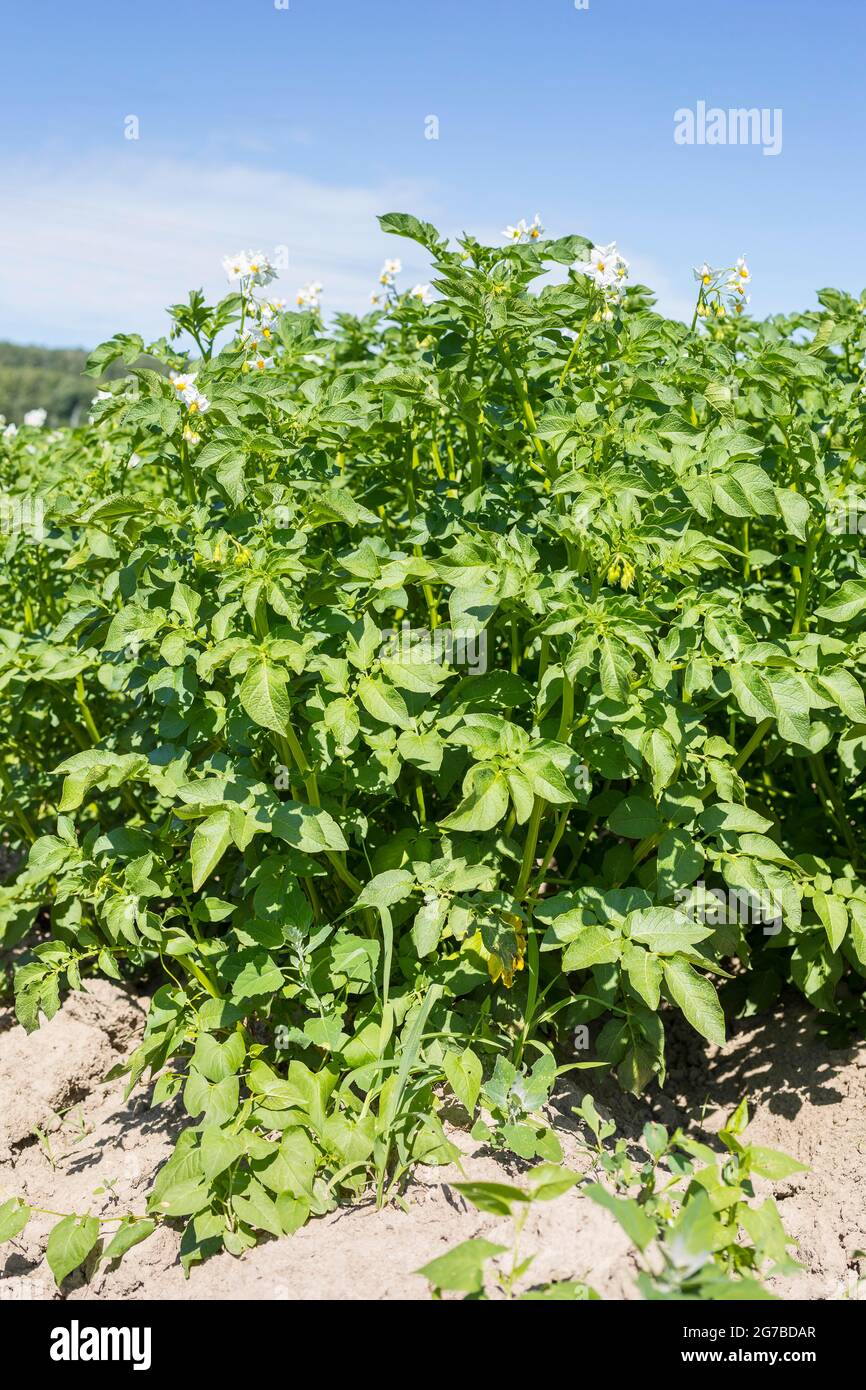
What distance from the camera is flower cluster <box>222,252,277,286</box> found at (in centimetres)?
296

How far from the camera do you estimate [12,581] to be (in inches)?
141

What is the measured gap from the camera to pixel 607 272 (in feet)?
9.12

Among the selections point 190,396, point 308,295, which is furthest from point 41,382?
point 190,396

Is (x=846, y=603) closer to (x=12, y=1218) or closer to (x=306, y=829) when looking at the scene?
(x=306, y=829)

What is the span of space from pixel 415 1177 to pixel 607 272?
233 cm

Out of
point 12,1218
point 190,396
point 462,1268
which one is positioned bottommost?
point 12,1218

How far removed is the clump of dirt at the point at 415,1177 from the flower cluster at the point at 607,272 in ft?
6.78

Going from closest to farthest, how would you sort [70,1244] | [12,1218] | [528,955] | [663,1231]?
1. [663,1231]
2. [70,1244]
3. [12,1218]
4. [528,955]

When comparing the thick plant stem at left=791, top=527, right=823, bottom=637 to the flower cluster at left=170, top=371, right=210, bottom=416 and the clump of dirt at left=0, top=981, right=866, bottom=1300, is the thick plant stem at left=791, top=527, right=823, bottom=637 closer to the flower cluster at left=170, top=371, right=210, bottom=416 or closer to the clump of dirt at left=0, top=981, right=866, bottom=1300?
the clump of dirt at left=0, top=981, right=866, bottom=1300

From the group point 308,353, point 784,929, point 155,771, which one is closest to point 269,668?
point 155,771

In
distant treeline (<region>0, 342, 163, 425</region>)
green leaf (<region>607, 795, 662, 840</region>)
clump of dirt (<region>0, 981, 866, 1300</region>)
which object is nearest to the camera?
clump of dirt (<region>0, 981, 866, 1300</region>)

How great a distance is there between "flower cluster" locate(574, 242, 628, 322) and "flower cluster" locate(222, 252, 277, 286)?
932 mm

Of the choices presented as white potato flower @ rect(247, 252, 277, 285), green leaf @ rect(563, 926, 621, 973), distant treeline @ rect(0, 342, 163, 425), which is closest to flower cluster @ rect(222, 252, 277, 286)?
white potato flower @ rect(247, 252, 277, 285)

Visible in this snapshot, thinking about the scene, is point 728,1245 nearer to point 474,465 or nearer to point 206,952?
point 206,952
